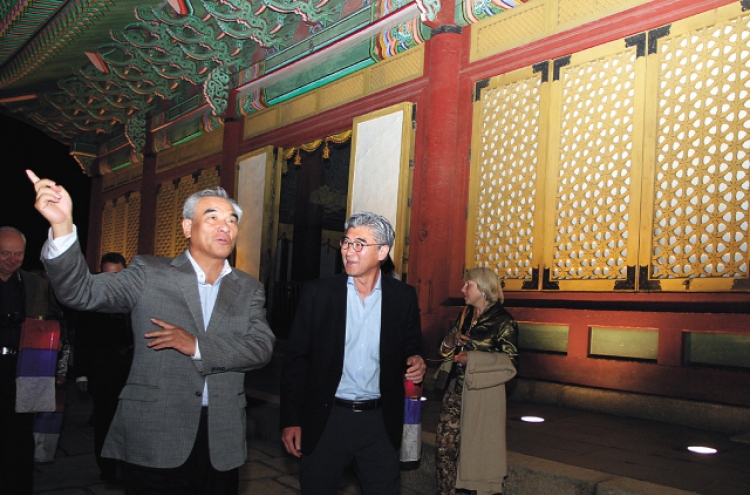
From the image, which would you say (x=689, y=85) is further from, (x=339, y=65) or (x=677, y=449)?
(x=339, y=65)

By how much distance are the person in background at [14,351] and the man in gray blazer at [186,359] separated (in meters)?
1.54

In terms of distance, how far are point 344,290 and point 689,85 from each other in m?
3.85

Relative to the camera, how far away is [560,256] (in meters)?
5.60

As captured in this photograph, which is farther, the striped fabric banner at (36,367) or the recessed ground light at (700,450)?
the recessed ground light at (700,450)

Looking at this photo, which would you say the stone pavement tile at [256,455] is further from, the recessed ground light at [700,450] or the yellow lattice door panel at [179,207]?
the yellow lattice door panel at [179,207]

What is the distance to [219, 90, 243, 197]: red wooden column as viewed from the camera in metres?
10.4

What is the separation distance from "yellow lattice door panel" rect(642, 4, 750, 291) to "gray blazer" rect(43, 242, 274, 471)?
12.7 feet

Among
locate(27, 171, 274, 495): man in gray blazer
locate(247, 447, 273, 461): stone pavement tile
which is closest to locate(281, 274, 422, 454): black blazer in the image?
locate(27, 171, 274, 495): man in gray blazer

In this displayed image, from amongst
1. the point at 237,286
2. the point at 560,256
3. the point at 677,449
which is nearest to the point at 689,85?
the point at 560,256

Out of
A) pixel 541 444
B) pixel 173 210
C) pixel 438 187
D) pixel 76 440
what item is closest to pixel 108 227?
pixel 173 210

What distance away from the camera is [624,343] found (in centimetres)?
514

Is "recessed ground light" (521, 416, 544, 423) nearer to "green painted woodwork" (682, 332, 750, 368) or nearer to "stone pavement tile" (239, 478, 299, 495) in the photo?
"green painted woodwork" (682, 332, 750, 368)

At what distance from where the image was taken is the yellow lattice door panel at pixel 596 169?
16.9 feet

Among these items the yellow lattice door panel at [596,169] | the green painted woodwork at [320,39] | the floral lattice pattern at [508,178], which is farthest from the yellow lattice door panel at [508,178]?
the green painted woodwork at [320,39]
